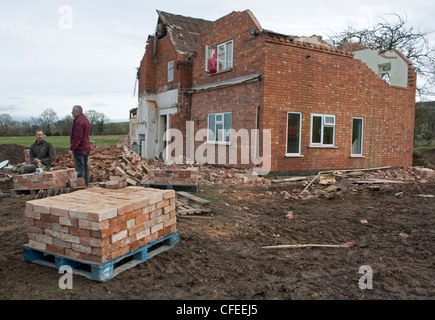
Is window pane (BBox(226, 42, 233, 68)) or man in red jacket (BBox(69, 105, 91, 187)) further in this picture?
window pane (BBox(226, 42, 233, 68))

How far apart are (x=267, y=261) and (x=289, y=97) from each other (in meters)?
9.03

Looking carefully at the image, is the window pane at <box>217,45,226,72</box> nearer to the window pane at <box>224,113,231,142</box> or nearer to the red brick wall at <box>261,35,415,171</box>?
the window pane at <box>224,113,231,142</box>

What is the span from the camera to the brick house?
40.2ft

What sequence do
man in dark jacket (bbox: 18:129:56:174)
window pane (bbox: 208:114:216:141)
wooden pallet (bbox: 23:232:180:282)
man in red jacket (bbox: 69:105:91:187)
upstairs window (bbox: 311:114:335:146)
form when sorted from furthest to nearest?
1. window pane (bbox: 208:114:216:141)
2. upstairs window (bbox: 311:114:335:146)
3. man in dark jacket (bbox: 18:129:56:174)
4. man in red jacket (bbox: 69:105:91:187)
5. wooden pallet (bbox: 23:232:180:282)

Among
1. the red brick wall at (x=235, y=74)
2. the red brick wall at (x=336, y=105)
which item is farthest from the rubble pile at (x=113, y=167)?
the red brick wall at (x=336, y=105)

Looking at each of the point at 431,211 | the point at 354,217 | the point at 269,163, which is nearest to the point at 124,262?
the point at 354,217

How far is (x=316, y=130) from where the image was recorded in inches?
520

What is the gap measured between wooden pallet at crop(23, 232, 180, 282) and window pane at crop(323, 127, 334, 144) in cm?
1014

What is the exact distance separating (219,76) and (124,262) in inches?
448

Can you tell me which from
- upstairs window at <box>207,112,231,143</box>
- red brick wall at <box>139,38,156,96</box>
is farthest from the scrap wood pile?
red brick wall at <box>139,38,156,96</box>

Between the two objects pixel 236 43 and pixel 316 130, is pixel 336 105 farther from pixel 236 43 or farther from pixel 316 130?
pixel 236 43

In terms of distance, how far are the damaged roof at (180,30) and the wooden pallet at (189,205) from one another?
11465mm

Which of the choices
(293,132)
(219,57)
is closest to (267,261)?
(293,132)

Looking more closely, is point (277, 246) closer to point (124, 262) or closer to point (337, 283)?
point (337, 283)
